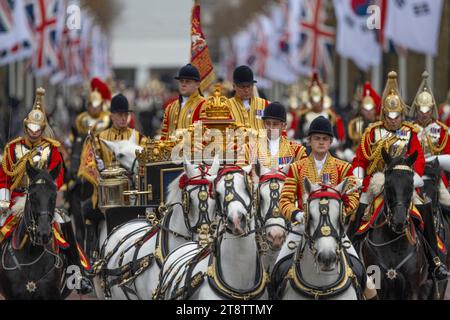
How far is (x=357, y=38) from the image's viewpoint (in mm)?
33156

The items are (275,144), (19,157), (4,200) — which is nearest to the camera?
(275,144)

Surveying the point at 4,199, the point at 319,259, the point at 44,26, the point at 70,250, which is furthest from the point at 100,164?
the point at 44,26

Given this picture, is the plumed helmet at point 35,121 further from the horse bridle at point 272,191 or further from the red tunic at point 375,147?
the red tunic at point 375,147

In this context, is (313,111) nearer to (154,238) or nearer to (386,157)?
(386,157)

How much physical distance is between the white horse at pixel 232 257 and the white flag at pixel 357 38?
21477 millimetres

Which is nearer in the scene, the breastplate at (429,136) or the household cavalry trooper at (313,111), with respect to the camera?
the breastplate at (429,136)

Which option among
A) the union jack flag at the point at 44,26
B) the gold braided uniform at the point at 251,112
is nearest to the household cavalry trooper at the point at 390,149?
the gold braided uniform at the point at 251,112

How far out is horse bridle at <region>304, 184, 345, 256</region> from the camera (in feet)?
32.5

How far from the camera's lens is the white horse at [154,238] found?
38.1 feet

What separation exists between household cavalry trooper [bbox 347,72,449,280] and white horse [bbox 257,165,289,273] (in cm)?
249

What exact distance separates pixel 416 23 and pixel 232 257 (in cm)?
1817

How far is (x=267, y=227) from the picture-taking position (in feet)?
34.8

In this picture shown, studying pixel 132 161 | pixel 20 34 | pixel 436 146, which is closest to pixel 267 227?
pixel 132 161
